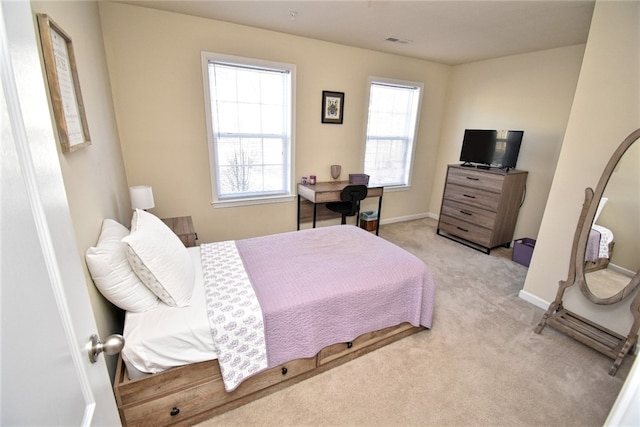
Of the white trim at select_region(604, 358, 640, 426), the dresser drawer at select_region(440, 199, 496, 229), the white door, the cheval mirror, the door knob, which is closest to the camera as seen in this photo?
the white door

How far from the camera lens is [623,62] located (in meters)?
1.93

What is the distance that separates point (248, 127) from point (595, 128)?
3.13 m

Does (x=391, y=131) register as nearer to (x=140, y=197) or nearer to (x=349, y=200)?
(x=349, y=200)

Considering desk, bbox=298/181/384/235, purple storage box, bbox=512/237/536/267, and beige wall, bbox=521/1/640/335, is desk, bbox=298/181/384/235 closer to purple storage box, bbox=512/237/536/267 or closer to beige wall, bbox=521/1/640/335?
purple storage box, bbox=512/237/536/267

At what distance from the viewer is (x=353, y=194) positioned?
139 inches

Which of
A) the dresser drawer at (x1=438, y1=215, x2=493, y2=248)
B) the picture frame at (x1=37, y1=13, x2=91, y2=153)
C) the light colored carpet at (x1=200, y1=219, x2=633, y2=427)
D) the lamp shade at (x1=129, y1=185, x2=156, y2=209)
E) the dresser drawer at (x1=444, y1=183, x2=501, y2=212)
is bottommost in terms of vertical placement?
the light colored carpet at (x1=200, y1=219, x2=633, y2=427)

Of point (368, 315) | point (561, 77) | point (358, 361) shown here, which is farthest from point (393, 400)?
point (561, 77)

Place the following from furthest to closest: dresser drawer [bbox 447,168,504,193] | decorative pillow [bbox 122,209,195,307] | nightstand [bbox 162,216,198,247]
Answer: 1. dresser drawer [bbox 447,168,504,193]
2. nightstand [bbox 162,216,198,247]
3. decorative pillow [bbox 122,209,195,307]

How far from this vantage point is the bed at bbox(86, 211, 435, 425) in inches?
53.2

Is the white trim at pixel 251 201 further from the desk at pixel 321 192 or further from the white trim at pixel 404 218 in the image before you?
the white trim at pixel 404 218

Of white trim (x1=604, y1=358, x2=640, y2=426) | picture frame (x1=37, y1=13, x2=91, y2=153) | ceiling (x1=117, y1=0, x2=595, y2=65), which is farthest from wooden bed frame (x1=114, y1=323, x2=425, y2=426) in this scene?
ceiling (x1=117, y1=0, x2=595, y2=65)

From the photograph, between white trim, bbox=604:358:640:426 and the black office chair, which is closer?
white trim, bbox=604:358:640:426

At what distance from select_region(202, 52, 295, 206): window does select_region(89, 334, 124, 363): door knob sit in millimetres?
2668

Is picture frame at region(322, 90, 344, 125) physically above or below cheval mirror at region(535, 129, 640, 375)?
above
